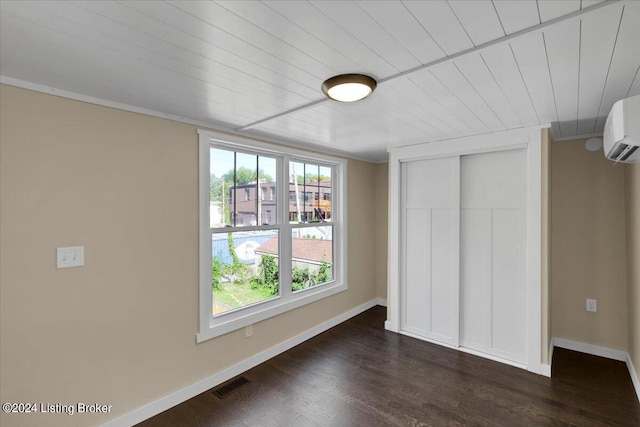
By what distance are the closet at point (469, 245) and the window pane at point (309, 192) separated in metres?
0.88

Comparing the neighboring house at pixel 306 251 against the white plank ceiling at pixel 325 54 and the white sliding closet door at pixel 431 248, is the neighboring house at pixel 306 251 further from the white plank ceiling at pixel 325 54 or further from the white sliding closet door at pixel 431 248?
the white plank ceiling at pixel 325 54

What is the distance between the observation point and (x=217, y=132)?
263cm

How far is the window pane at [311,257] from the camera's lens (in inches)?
140

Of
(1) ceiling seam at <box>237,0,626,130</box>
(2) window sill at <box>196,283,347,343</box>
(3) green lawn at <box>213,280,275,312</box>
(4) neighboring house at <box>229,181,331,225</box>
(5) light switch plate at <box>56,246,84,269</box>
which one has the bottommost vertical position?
(2) window sill at <box>196,283,347,343</box>

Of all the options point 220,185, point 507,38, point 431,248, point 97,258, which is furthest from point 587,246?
point 97,258

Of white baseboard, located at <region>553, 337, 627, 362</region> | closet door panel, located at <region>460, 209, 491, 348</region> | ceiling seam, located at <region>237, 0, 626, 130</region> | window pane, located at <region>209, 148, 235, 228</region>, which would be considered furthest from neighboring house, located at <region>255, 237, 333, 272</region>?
white baseboard, located at <region>553, 337, 627, 362</region>

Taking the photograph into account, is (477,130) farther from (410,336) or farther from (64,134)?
(64,134)

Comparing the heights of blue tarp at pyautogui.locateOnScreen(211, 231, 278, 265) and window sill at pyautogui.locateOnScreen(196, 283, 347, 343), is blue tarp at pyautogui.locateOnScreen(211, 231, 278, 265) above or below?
above

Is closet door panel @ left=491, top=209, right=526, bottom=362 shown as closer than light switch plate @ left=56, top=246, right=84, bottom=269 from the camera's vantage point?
No

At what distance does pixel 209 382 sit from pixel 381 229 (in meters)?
3.14

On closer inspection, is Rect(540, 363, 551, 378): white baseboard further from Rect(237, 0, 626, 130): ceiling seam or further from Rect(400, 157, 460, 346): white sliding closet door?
Rect(237, 0, 626, 130): ceiling seam

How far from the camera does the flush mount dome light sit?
1614 mm

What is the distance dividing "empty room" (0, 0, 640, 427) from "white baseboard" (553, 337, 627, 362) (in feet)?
0.06

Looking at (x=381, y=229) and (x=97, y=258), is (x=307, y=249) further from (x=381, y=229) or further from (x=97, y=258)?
(x=97, y=258)
